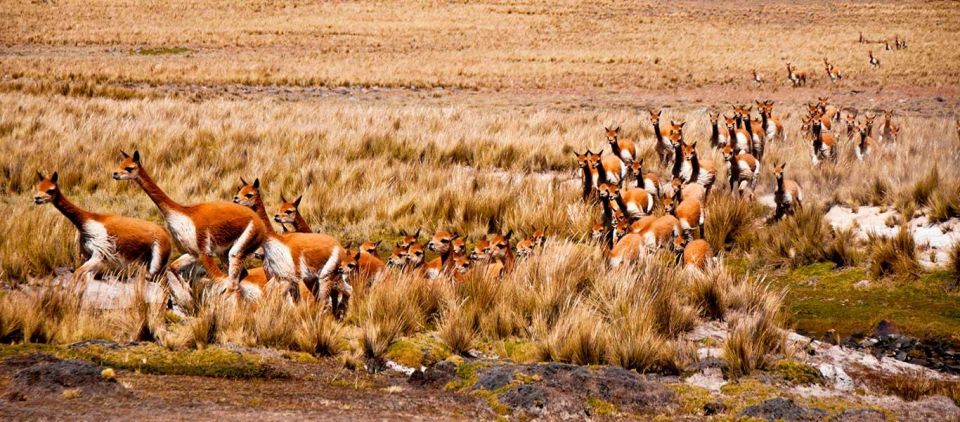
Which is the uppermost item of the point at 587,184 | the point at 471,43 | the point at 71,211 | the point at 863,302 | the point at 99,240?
the point at 471,43

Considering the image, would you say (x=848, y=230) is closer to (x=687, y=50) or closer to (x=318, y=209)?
(x=318, y=209)

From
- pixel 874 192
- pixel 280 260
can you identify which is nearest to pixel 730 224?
pixel 874 192

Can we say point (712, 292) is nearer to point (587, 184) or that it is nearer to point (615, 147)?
point (587, 184)

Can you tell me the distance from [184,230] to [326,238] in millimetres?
1143

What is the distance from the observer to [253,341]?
595 centimetres

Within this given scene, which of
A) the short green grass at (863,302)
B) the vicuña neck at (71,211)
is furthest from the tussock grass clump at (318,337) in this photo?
the short green grass at (863,302)

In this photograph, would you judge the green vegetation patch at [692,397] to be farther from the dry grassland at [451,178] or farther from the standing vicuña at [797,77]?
the standing vicuña at [797,77]

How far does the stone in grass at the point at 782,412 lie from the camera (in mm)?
4719

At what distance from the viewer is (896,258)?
9328mm

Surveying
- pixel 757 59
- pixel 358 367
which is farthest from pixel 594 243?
pixel 757 59

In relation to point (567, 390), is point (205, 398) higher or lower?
higher

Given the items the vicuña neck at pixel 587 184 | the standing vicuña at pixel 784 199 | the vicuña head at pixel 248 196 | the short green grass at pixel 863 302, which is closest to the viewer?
the vicuña head at pixel 248 196

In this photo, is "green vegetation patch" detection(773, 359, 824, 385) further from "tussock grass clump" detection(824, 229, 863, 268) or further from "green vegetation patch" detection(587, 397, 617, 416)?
"tussock grass clump" detection(824, 229, 863, 268)

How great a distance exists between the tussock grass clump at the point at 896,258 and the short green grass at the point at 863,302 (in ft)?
0.39
